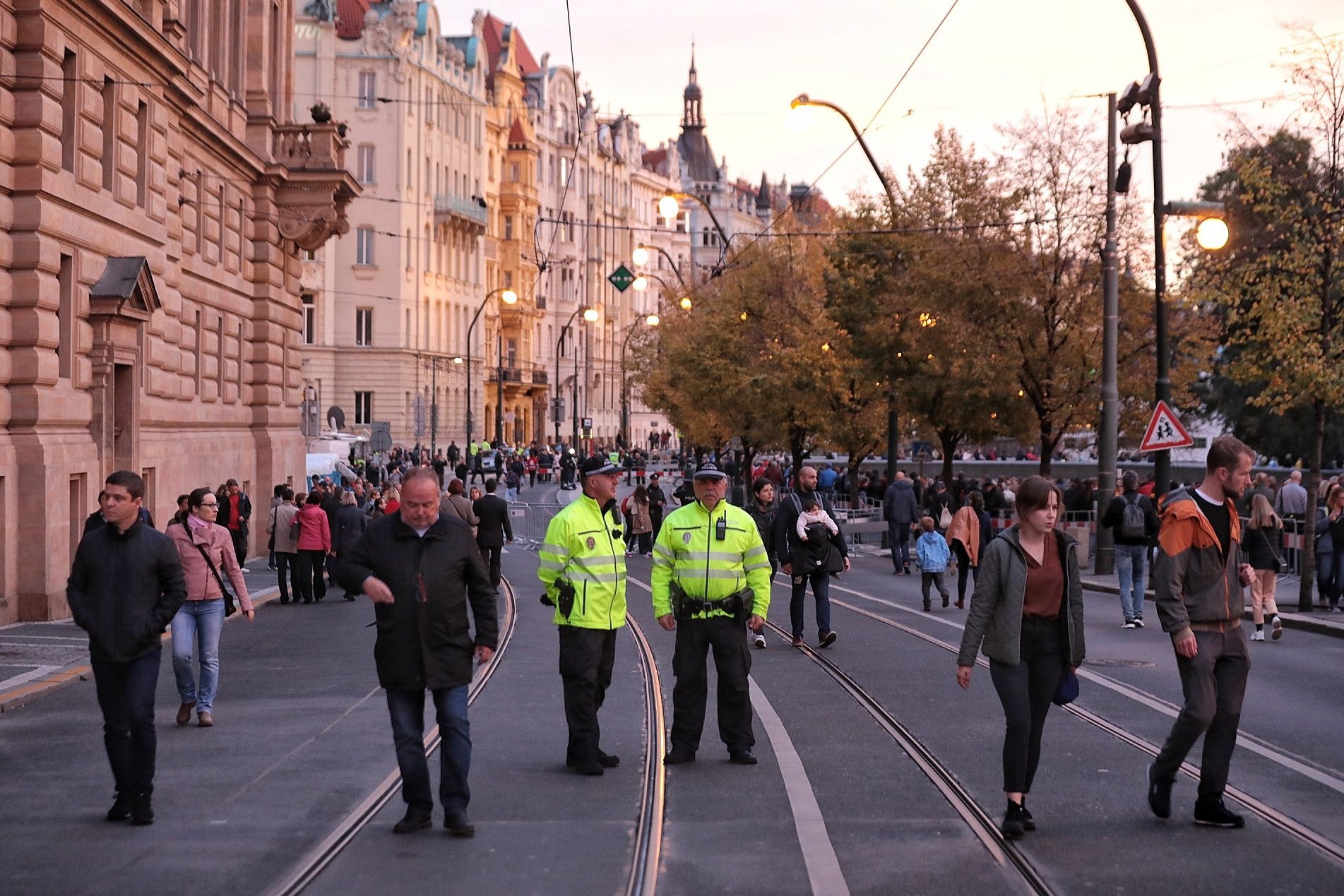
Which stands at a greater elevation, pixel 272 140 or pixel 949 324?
pixel 272 140

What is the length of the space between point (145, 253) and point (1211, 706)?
1973cm

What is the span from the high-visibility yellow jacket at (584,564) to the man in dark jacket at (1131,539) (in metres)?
11.3

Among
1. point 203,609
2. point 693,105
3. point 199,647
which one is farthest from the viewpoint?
point 693,105

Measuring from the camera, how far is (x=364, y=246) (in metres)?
85.0

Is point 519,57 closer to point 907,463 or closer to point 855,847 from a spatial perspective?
point 907,463

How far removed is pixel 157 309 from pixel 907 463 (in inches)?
2305

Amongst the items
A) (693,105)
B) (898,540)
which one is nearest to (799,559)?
(898,540)

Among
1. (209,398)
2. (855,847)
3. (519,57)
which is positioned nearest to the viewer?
(855,847)

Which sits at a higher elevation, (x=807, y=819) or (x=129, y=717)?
(x=129, y=717)

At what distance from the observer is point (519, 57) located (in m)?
120

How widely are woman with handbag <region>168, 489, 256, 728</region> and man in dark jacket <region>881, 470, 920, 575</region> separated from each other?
18936 mm

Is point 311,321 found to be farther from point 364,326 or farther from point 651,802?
point 651,802

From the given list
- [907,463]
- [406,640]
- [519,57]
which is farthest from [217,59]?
[519,57]

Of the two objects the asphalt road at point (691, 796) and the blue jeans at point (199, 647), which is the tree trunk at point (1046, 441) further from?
the blue jeans at point (199, 647)
